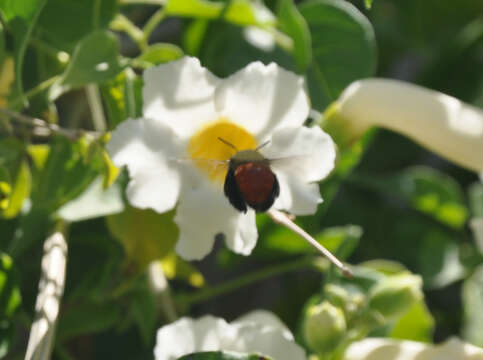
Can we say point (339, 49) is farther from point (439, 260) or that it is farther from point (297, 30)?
point (439, 260)

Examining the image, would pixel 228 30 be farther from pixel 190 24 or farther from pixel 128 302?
pixel 128 302

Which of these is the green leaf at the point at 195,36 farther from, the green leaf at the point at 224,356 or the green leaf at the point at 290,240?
the green leaf at the point at 224,356

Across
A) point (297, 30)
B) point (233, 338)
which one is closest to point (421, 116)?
point (297, 30)

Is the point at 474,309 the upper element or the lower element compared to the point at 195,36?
lower

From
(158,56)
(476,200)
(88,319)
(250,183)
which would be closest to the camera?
(250,183)

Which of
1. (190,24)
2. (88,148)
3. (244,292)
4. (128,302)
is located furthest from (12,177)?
(244,292)

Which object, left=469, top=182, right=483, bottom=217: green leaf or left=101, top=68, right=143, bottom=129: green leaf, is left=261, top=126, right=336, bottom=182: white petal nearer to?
left=101, top=68, right=143, bottom=129: green leaf

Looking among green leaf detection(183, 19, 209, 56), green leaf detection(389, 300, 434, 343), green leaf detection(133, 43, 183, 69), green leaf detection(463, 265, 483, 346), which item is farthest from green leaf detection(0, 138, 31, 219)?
green leaf detection(463, 265, 483, 346)
